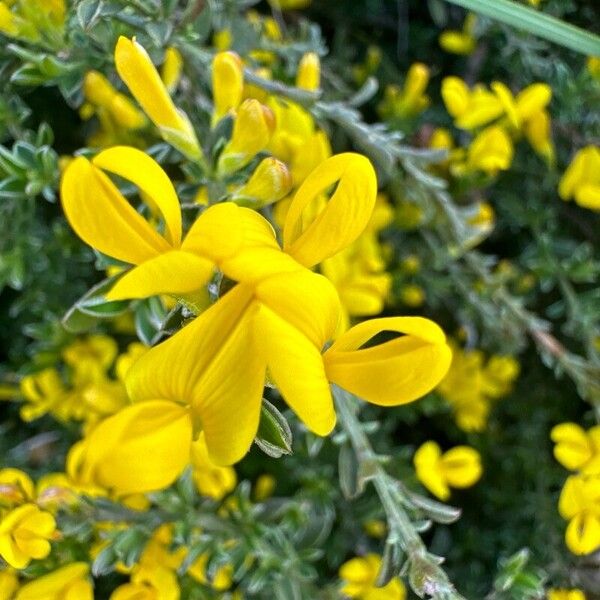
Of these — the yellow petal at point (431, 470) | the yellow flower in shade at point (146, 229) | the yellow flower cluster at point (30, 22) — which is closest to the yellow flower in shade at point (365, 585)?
the yellow petal at point (431, 470)

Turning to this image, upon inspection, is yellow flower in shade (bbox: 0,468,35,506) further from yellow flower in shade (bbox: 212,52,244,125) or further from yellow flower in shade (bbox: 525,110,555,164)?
yellow flower in shade (bbox: 525,110,555,164)

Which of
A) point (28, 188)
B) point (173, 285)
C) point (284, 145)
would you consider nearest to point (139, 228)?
point (173, 285)

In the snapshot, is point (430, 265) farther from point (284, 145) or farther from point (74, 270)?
point (74, 270)

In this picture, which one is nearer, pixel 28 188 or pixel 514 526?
pixel 28 188

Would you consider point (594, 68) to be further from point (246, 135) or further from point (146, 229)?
Answer: point (146, 229)

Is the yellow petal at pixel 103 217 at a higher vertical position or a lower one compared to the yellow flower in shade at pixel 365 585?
higher

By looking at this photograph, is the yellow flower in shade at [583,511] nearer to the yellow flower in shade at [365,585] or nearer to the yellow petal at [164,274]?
the yellow flower in shade at [365,585]
